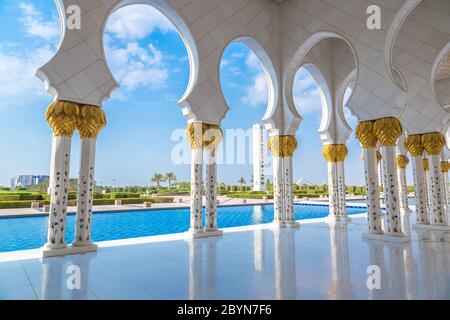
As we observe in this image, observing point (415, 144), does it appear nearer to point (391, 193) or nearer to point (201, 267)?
point (391, 193)

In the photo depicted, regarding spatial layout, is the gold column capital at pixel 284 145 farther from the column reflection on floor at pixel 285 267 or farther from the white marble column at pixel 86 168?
the white marble column at pixel 86 168

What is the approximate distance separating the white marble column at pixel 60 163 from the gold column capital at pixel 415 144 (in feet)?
28.9

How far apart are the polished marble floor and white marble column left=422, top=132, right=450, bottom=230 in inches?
102

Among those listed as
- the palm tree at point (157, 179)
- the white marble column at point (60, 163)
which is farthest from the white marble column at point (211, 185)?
the palm tree at point (157, 179)

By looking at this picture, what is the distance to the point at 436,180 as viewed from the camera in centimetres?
768

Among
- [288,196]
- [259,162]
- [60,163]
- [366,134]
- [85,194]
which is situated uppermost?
[259,162]

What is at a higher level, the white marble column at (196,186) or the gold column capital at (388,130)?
the gold column capital at (388,130)

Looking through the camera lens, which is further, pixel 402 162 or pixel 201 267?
pixel 402 162

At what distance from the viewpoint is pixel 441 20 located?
22.7 feet

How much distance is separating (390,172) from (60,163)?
262 inches

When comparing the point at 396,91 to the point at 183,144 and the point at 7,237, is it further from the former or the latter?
the point at 7,237

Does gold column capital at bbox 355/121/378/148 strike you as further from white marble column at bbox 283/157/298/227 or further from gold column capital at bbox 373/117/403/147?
white marble column at bbox 283/157/298/227

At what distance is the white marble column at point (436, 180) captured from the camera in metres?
7.51

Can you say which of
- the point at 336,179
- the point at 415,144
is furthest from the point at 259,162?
the point at 415,144
